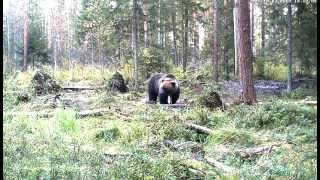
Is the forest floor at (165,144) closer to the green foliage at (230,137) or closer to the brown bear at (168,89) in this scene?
the green foliage at (230,137)

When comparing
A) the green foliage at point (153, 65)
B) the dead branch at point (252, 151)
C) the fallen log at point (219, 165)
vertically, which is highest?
the green foliage at point (153, 65)

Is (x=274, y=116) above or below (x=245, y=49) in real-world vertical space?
below

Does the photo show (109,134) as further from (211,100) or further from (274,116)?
(211,100)

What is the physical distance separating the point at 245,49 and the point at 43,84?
20.9ft

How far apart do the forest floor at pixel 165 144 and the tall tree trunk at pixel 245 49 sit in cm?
86

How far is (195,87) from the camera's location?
16172 mm

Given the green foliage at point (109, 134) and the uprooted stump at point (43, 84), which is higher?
the uprooted stump at point (43, 84)

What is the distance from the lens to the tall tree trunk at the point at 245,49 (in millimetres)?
10727

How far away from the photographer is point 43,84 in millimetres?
14602

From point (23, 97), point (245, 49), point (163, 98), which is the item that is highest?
point (245, 49)

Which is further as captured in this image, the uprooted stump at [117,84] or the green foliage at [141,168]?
the uprooted stump at [117,84]

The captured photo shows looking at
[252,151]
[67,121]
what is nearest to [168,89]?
[67,121]

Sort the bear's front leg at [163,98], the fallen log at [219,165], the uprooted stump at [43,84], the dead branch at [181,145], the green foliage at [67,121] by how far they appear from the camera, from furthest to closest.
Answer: the uprooted stump at [43,84] → the bear's front leg at [163,98] → the green foliage at [67,121] → the dead branch at [181,145] → the fallen log at [219,165]

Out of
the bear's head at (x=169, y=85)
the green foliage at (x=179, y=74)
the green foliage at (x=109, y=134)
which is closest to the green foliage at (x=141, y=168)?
the green foliage at (x=109, y=134)
